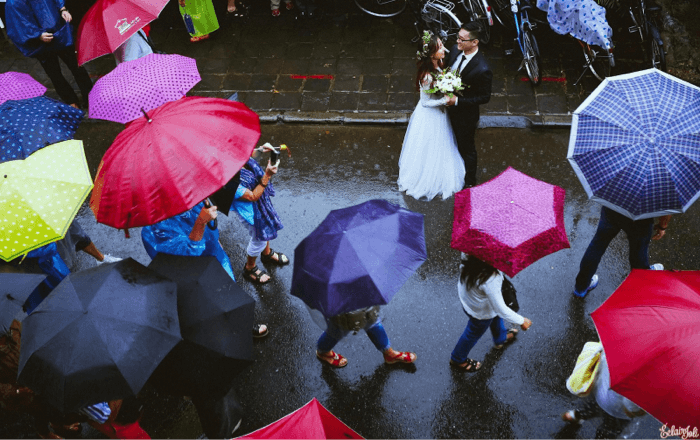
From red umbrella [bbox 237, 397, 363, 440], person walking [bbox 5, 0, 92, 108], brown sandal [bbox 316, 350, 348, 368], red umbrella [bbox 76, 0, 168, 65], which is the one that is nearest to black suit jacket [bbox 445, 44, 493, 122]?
brown sandal [bbox 316, 350, 348, 368]

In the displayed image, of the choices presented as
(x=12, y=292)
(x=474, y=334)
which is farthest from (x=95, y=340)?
(x=474, y=334)

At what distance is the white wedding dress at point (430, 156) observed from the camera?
6.04 metres

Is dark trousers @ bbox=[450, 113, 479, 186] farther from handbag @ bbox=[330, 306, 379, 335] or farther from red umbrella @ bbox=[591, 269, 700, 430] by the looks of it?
red umbrella @ bbox=[591, 269, 700, 430]

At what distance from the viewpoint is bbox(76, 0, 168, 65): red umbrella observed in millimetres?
6039

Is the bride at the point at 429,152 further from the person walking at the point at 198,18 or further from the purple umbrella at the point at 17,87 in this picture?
the person walking at the point at 198,18

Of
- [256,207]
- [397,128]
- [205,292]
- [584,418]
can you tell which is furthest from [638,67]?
[205,292]

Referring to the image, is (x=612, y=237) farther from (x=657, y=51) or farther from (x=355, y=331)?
(x=657, y=51)

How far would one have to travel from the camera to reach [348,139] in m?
7.38

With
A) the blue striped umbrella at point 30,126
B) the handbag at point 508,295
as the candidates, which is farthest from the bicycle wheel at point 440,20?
the blue striped umbrella at point 30,126

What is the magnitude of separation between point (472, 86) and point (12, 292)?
445cm

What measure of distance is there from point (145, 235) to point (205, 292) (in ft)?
3.84

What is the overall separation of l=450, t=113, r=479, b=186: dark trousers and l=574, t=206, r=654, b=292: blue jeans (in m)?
1.66

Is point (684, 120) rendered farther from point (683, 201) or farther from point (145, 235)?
point (145, 235)

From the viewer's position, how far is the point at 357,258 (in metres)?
3.57
